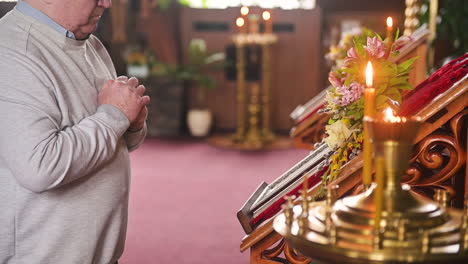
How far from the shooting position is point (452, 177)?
1.91m

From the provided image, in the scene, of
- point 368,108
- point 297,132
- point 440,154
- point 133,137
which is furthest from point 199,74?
point 368,108

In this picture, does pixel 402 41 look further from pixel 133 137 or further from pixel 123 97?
pixel 123 97

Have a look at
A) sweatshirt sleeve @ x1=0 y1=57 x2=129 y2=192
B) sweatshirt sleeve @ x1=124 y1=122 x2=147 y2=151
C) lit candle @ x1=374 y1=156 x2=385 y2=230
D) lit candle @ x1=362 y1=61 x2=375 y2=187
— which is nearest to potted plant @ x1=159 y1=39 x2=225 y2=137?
sweatshirt sleeve @ x1=124 y1=122 x2=147 y2=151

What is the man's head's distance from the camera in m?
1.69

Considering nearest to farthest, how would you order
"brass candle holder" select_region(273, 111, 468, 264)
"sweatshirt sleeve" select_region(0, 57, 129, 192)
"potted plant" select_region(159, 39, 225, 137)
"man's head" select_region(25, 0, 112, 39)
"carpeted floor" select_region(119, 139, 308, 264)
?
"brass candle holder" select_region(273, 111, 468, 264) < "sweatshirt sleeve" select_region(0, 57, 129, 192) < "man's head" select_region(25, 0, 112, 39) < "carpeted floor" select_region(119, 139, 308, 264) < "potted plant" select_region(159, 39, 225, 137)

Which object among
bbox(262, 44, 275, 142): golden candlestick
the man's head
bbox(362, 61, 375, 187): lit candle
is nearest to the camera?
bbox(362, 61, 375, 187): lit candle

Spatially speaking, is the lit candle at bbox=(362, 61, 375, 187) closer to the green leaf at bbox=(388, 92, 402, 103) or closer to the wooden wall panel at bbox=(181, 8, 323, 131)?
the green leaf at bbox=(388, 92, 402, 103)

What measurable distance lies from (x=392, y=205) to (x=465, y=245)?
5.3 inches

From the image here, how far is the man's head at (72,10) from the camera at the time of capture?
1692 mm

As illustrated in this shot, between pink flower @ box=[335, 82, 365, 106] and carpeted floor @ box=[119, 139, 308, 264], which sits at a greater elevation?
pink flower @ box=[335, 82, 365, 106]

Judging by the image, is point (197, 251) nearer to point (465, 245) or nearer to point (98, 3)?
point (98, 3)

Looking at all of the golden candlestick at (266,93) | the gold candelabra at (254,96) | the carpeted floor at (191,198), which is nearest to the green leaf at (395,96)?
the carpeted floor at (191,198)

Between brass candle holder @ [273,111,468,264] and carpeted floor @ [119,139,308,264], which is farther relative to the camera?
carpeted floor @ [119,139,308,264]

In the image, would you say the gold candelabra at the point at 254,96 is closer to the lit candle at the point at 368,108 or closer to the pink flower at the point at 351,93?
the pink flower at the point at 351,93
